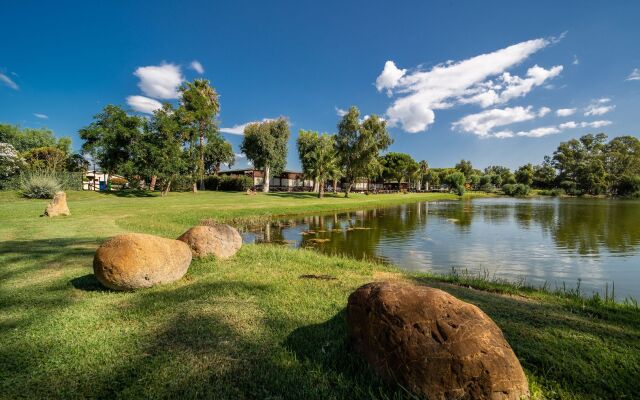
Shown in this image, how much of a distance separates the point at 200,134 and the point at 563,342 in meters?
45.3

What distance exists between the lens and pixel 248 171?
204ft

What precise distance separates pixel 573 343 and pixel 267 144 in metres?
45.3

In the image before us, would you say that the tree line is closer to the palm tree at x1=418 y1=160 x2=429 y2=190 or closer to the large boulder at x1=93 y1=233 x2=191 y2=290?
the palm tree at x1=418 y1=160 x2=429 y2=190

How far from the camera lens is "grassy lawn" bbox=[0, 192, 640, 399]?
3.04 meters

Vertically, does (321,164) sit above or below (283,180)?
above

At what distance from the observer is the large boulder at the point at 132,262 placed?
5.45 m

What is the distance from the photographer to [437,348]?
107 inches

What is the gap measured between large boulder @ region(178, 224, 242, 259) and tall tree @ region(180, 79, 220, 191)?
109 ft

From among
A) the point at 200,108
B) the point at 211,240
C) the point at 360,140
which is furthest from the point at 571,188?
the point at 211,240

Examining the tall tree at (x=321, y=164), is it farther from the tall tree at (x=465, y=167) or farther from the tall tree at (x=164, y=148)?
the tall tree at (x=465, y=167)

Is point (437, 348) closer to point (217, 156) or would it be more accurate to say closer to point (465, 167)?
point (217, 156)

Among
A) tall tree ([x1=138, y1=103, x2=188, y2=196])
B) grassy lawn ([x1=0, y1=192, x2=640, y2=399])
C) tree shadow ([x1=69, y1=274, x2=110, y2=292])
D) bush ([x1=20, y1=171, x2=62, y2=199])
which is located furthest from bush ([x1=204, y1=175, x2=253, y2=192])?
tree shadow ([x1=69, y1=274, x2=110, y2=292])

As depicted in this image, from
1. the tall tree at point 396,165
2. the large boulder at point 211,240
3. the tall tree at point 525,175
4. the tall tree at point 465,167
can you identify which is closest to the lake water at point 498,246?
the large boulder at point 211,240

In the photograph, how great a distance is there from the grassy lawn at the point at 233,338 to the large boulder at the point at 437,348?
258mm
